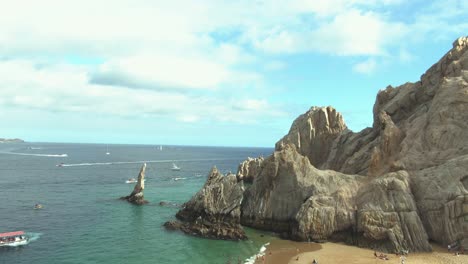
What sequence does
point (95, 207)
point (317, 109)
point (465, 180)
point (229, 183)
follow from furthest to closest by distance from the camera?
point (317, 109) → point (95, 207) → point (229, 183) → point (465, 180)

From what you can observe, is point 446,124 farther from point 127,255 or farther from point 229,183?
point 127,255

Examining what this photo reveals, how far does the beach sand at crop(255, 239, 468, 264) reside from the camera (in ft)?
145

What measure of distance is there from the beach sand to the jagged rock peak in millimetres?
45960

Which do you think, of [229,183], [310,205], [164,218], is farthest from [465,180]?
[164,218]

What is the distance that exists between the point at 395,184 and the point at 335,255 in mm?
12045

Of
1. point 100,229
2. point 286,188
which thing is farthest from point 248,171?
point 100,229

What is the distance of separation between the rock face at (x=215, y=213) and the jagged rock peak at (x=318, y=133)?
109 feet

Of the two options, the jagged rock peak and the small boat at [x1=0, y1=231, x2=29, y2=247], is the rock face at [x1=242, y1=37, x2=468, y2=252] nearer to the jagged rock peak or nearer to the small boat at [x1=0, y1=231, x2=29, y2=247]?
the jagged rock peak

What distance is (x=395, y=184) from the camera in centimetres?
5006

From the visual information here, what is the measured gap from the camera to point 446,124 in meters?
55.4

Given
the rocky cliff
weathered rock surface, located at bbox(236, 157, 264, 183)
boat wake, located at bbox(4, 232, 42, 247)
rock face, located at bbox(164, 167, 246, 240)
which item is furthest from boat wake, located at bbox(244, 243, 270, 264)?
weathered rock surface, located at bbox(236, 157, 264, 183)

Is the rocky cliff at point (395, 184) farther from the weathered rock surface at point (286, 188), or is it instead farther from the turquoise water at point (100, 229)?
the turquoise water at point (100, 229)

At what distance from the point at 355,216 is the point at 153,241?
92.1ft

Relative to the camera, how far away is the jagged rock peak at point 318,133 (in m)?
97.4
